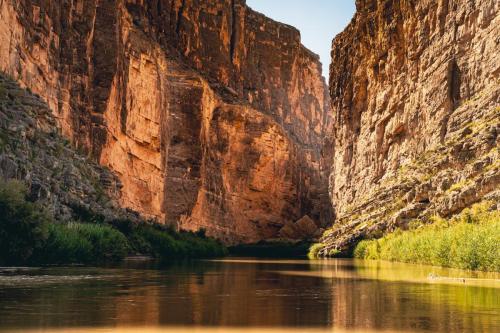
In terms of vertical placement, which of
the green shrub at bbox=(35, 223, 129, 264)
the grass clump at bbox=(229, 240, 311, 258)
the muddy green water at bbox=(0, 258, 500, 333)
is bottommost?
the muddy green water at bbox=(0, 258, 500, 333)

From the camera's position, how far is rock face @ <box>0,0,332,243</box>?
5422 centimetres

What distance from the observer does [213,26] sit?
319 ft

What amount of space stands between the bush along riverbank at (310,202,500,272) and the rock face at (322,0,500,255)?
1383 mm

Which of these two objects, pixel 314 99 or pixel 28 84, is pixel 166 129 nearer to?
pixel 28 84

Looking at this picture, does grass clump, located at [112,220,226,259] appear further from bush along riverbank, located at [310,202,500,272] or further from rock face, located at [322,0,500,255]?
bush along riverbank, located at [310,202,500,272]

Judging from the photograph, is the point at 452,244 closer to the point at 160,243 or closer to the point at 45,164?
the point at 45,164

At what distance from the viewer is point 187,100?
84.3m

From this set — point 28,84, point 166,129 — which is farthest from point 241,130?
point 28,84

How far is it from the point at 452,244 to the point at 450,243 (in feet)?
1.86

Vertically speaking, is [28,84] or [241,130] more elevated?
[241,130]

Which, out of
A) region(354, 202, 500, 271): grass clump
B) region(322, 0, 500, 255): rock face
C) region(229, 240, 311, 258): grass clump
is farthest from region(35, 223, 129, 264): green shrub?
region(229, 240, 311, 258): grass clump

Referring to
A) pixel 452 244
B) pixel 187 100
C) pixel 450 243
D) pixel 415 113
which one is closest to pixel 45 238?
pixel 452 244

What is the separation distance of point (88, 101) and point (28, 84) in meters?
11.4

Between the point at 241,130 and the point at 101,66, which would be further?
the point at 241,130
